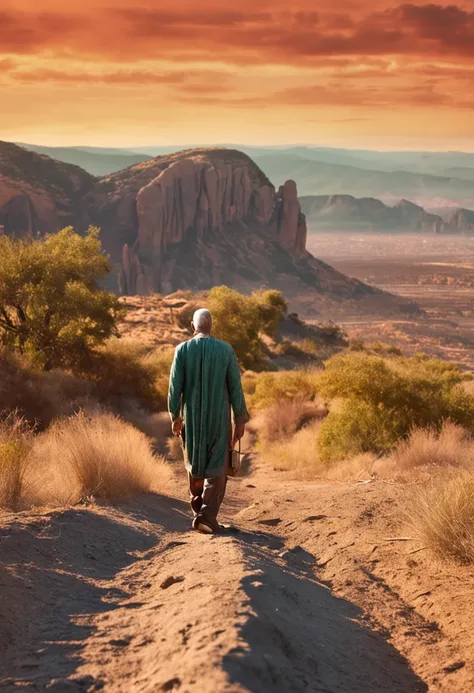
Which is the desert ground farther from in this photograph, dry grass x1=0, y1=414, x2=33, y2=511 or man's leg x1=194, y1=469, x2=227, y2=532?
dry grass x1=0, y1=414, x2=33, y2=511

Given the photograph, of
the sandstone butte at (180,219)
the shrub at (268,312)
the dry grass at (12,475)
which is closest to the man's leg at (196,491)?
the dry grass at (12,475)

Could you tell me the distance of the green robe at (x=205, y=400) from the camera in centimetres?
789

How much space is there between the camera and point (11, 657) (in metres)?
5.22

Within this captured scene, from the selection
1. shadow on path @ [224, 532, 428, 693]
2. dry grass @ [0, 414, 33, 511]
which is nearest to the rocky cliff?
dry grass @ [0, 414, 33, 511]

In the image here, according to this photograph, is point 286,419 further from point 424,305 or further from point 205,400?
point 424,305

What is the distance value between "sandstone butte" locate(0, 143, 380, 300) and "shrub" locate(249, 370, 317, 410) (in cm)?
8807

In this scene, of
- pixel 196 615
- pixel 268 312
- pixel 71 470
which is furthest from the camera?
pixel 268 312

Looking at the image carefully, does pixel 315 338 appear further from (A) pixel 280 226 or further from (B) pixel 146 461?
(A) pixel 280 226

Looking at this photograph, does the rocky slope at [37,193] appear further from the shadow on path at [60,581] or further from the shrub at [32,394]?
the shadow on path at [60,581]

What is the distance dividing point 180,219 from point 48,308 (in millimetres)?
103053

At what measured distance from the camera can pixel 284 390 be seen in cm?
2083

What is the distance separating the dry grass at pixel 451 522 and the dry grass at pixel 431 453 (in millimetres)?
4226

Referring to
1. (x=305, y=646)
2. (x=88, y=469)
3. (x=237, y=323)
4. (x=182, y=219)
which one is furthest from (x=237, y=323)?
(x=182, y=219)

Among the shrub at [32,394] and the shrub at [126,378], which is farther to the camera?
the shrub at [126,378]
